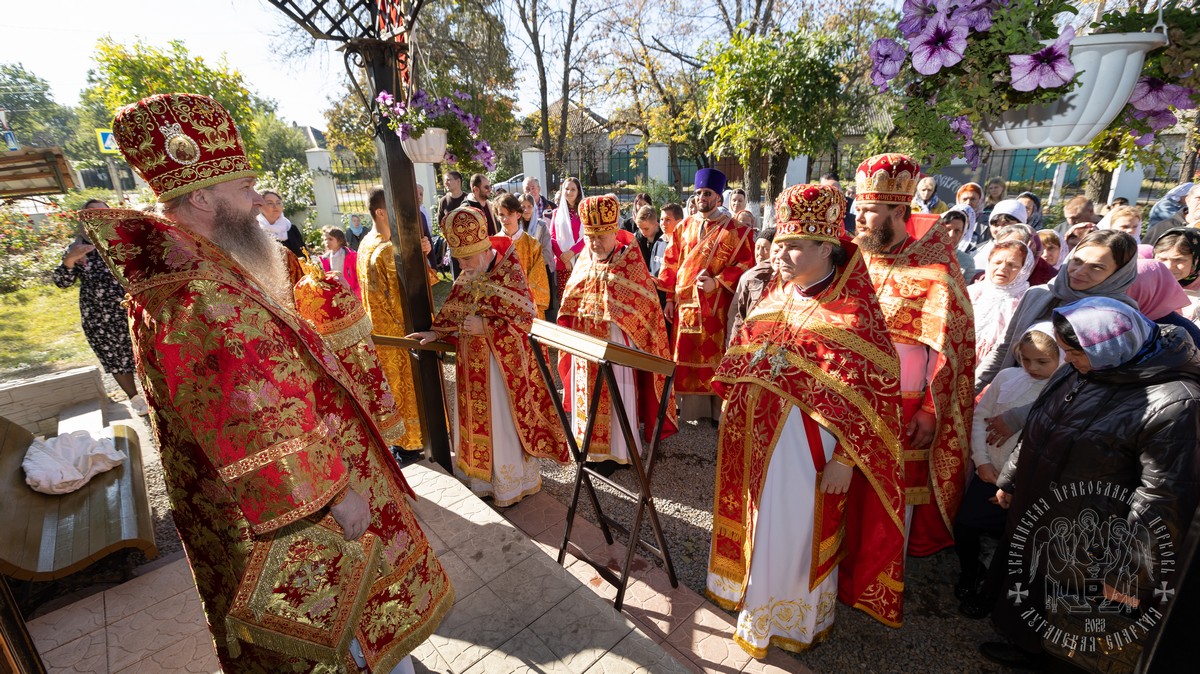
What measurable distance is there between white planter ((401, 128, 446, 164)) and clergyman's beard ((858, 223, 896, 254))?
113 inches

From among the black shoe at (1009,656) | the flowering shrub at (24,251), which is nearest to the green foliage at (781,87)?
the black shoe at (1009,656)

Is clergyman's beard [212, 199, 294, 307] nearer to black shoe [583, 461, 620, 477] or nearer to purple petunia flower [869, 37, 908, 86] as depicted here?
purple petunia flower [869, 37, 908, 86]

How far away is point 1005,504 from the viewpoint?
9.07 ft

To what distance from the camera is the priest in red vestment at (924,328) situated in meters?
3.01

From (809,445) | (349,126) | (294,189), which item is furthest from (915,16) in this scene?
(349,126)

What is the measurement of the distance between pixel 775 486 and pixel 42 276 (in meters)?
18.4

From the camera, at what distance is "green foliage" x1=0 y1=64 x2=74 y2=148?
22250mm

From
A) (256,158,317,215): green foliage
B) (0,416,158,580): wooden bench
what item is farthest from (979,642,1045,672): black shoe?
(256,158,317,215): green foliage

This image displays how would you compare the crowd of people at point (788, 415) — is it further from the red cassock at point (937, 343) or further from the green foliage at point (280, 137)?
the green foliage at point (280, 137)

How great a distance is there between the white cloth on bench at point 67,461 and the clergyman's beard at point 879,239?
5.42 meters

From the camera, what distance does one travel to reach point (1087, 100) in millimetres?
1773

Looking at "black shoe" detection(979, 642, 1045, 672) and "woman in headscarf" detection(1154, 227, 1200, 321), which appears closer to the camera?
"black shoe" detection(979, 642, 1045, 672)

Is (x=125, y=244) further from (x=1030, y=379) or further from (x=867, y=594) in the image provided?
(x=1030, y=379)

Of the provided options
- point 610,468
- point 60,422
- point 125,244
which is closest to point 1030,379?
point 610,468
